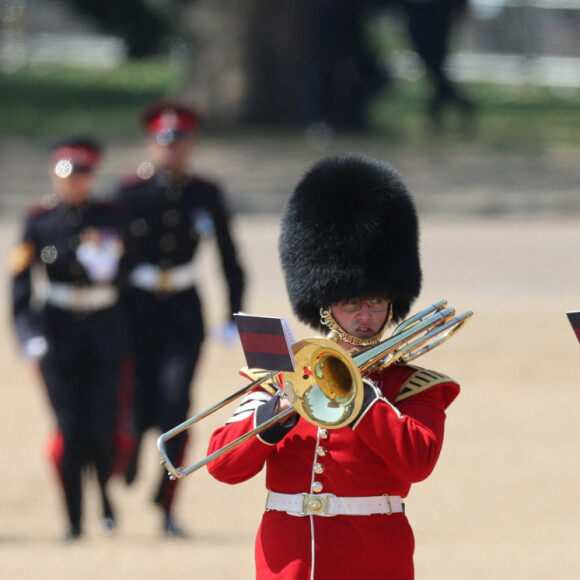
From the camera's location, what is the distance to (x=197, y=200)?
7152 millimetres

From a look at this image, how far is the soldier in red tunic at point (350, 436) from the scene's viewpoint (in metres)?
3.42

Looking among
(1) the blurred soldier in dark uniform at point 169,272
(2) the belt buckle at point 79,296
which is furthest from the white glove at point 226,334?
(2) the belt buckle at point 79,296

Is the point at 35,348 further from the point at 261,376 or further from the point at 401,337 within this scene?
the point at 401,337

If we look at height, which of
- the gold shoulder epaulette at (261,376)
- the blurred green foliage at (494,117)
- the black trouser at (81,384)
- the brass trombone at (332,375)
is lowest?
the blurred green foliage at (494,117)

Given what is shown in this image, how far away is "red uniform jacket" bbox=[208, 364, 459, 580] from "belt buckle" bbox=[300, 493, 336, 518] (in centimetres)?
1

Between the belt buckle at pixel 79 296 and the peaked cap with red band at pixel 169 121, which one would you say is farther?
the peaked cap with red band at pixel 169 121

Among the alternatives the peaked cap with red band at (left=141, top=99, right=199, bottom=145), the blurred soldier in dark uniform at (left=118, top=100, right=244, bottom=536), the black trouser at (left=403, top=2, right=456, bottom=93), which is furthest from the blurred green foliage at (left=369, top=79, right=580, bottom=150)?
the blurred soldier in dark uniform at (left=118, top=100, right=244, bottom=536)

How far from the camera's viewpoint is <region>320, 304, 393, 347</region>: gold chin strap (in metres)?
3.47

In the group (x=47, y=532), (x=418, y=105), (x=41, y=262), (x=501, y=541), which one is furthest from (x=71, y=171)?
(x=418, y=105)

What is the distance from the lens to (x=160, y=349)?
22.8 ft

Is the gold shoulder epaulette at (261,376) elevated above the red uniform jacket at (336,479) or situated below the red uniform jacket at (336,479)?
above

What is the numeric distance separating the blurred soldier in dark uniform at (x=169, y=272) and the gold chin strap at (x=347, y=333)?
321 cm

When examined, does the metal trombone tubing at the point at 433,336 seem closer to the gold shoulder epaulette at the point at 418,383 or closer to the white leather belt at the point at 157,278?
the gold shoulder epaulette at the point at 418,383

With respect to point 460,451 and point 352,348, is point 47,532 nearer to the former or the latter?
point 460,451
